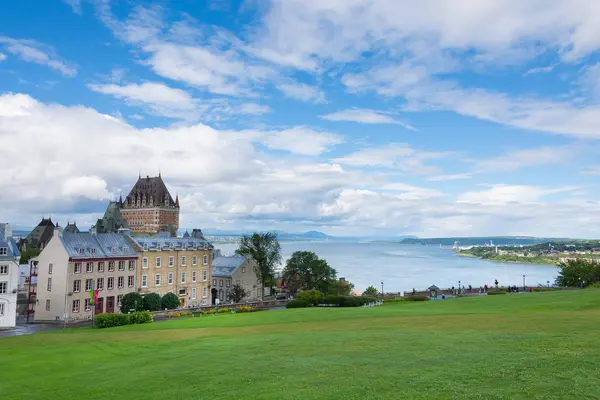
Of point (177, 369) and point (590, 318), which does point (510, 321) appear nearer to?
point (590, 318)

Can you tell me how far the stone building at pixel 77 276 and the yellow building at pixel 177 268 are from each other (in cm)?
341

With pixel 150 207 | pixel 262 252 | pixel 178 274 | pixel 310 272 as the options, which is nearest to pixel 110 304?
pixel 178 274

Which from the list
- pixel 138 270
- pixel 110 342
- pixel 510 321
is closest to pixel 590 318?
pixel 510 321

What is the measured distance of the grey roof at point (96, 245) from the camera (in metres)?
58.6

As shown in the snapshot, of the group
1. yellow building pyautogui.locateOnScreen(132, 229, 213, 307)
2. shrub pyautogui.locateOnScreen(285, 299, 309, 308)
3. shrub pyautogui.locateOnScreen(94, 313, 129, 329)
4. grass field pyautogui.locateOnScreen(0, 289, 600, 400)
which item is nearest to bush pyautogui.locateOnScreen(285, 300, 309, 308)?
shrub pyautogui.locateOnScreen(285, 299, 309, 308)

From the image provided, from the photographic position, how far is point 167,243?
236 feet

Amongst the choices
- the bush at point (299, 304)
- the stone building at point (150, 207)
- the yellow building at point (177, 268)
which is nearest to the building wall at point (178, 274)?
the yellow building at point (177, 268)

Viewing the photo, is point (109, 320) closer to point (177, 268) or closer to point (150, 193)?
point (177, 268)

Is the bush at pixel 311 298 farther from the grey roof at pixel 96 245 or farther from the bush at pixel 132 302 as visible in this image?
the grey roof at pixel 96 245

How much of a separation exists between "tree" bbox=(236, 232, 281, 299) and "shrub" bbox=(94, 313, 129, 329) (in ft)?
146

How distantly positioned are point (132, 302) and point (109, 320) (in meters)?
19.8

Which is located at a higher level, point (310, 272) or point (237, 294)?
point (310, 272)

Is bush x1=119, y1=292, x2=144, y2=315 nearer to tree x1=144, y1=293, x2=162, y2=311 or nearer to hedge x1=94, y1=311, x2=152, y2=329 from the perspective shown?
tree x1=144, y1=293, x2=162, y2=311

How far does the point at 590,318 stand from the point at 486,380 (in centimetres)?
1533
